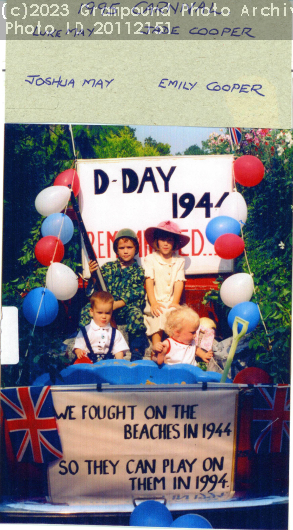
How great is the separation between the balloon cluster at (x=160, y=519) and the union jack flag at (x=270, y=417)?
0.59m

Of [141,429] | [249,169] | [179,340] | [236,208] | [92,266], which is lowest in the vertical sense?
[141,429]

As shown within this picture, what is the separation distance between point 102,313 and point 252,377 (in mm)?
1082

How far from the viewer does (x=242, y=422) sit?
3.77m

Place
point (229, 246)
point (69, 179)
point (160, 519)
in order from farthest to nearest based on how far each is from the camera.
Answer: point (69, 179) < point (229, 246) < point (160, 519)

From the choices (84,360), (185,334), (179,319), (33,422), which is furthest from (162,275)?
(33,422)

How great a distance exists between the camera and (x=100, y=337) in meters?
3.83

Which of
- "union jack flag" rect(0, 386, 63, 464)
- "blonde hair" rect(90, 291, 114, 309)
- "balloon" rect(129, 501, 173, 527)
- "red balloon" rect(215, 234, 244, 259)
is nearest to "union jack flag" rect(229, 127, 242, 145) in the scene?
"red balloon" rect(215, 234, 244, 259)

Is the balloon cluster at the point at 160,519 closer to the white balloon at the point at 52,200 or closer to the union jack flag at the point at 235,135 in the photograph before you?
the white balloon at the point at 52,200

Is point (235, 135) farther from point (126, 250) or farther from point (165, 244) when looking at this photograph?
point (126, 250)

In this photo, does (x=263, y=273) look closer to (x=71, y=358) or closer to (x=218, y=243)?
(x=218, y=243)

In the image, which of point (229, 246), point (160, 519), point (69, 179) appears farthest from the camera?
point (69, 179)

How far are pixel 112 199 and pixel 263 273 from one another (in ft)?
3.74

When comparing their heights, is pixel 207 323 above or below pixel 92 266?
below

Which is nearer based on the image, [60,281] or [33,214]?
[60,281]
